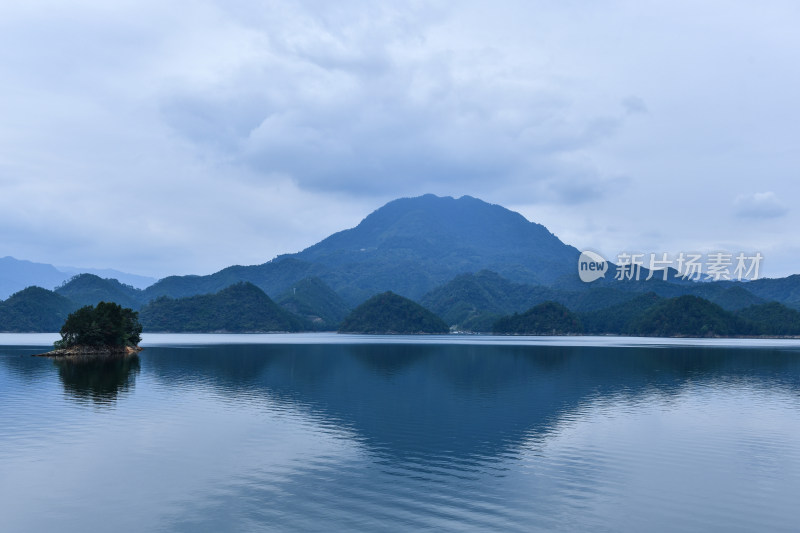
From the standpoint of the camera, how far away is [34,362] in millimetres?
127000

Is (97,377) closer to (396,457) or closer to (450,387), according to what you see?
(450,387)

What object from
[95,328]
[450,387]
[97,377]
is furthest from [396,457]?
[95,328]

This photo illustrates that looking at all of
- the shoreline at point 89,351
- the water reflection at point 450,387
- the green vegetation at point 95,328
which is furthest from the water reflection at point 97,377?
the green vegetation at point 95,328

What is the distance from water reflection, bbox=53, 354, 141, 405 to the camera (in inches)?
2977

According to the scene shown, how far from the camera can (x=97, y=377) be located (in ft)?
323

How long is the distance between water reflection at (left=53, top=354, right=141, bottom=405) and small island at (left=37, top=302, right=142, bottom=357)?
41.1 ft

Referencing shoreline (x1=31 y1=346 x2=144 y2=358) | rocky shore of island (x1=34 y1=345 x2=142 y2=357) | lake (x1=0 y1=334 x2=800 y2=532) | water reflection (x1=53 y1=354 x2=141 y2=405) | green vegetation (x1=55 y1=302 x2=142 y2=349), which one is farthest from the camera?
green vegetation (x1=55 y1=302 x2=142 y2=349)

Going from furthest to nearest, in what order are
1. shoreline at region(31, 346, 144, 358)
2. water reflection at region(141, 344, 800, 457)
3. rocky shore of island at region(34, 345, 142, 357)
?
rocky shore of island at region(34, 345, 142, 357), shoreline at region(31, 346, 144, 358), water reflection at region(141, 344, 800, 457)

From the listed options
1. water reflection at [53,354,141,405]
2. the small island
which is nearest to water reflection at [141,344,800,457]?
water reflection at [53,354,141,405]

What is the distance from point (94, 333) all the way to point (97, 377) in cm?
6301

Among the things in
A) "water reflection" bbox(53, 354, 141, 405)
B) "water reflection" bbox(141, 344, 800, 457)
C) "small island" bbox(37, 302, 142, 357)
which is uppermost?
"small island" bbox(37, 302, 142, 357)

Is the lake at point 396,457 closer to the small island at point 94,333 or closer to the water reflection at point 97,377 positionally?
the water reflection at point 97,377

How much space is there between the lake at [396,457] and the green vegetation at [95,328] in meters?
70.9

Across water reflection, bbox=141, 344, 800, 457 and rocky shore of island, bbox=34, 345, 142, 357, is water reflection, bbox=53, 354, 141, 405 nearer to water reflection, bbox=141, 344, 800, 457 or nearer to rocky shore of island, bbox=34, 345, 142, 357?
water reflection, bbox=141, 344, 800, 457
